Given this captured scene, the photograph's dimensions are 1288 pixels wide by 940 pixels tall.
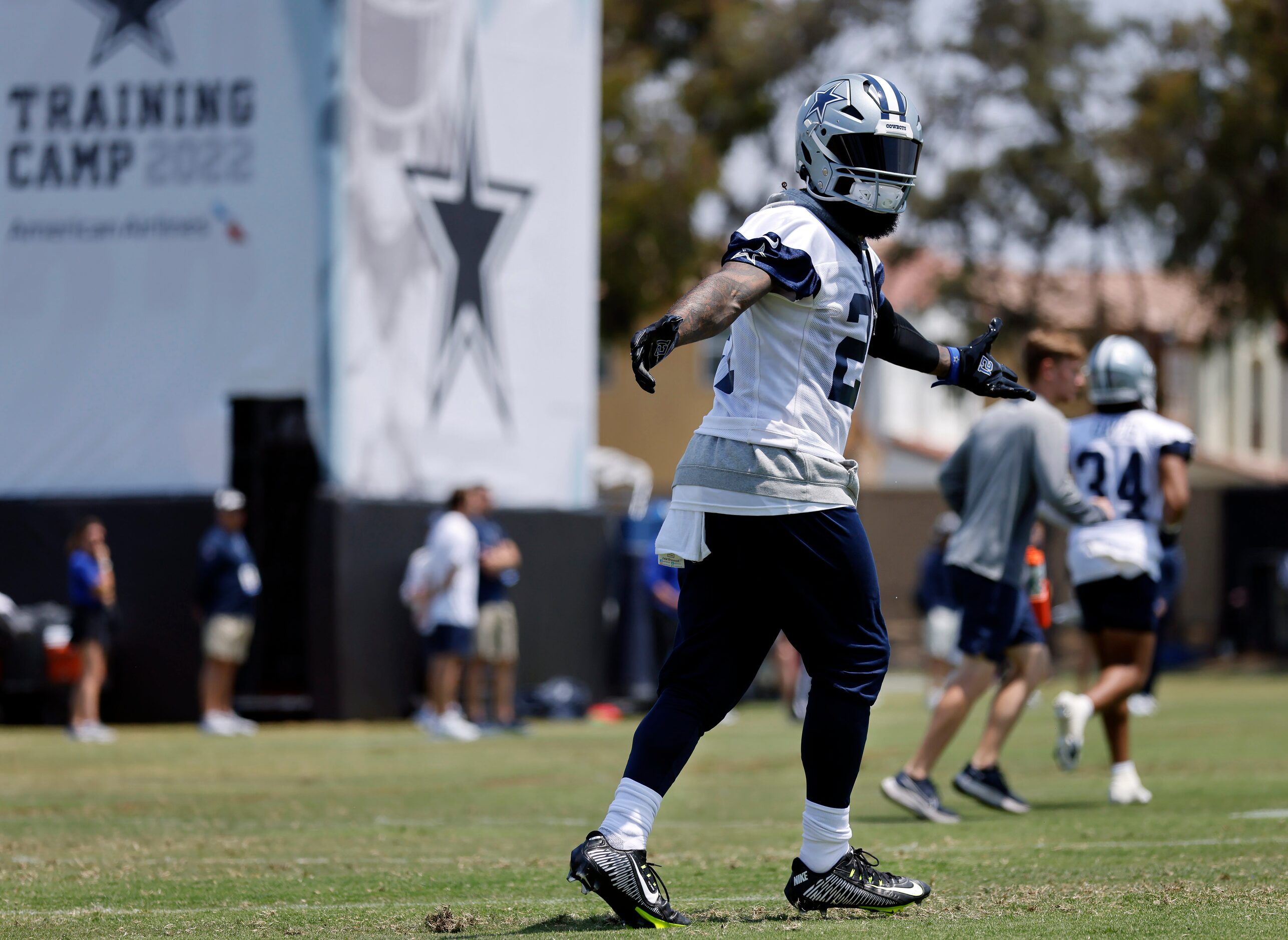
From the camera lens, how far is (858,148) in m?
5.14

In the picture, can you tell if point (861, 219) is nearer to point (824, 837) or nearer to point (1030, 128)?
point (824, 837)

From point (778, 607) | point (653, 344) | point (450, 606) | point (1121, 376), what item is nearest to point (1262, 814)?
point (1121, 376)

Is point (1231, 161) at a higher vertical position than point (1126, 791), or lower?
higher

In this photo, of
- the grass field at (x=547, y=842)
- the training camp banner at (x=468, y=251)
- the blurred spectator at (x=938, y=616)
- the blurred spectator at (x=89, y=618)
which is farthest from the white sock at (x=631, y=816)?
the blurred spectator at (x=938, y=616)

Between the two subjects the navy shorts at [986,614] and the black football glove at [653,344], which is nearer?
the black football glove at [653,344]

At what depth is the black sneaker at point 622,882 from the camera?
4715mm

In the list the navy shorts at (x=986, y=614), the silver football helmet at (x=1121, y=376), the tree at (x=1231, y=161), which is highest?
the tree at (x=1231, y=161)

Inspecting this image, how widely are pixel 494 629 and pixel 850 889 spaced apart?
37.8 feet

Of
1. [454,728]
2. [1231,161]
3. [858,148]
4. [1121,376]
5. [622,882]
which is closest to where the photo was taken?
[622,882]

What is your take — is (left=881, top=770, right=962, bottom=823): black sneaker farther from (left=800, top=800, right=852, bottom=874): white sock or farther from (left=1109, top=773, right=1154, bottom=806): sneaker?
(left=800, top=800, right=852, bottom=874): white sock

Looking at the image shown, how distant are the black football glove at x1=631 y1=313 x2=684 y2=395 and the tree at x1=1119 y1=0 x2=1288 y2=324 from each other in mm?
25931

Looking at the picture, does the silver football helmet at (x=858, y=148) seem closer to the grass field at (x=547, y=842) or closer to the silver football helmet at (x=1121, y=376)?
the grass field at (x=547, y=842)

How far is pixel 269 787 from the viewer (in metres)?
10.3

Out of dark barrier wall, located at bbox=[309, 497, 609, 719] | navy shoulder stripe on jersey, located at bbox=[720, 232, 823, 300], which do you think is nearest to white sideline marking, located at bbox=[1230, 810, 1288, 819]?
navy shoulder stripe on jersey, located at bbox=[720, 232, 823, 300]
